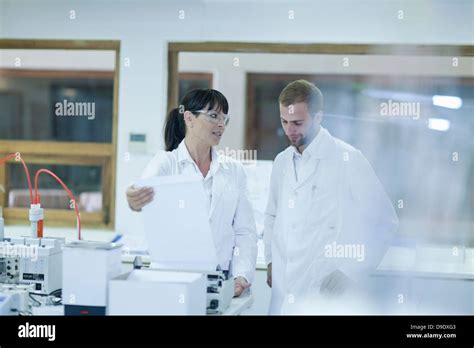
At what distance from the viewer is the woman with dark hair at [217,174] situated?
1797 mm

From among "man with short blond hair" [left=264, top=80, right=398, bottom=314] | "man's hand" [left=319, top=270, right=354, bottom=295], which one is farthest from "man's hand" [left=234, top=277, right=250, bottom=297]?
"man's hand" [left=319, top=270, right=354, bottom=295]

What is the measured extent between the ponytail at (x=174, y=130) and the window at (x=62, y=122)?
33.3 inches

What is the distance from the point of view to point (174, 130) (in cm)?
193

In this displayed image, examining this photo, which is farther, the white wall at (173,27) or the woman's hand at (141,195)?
the white wall at (173,27)

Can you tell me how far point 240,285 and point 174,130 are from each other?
1.87ft

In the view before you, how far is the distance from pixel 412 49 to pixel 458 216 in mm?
771

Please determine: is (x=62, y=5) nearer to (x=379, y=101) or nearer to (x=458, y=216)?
(x=379, y=101)

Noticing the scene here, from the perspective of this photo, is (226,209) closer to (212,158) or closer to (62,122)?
(212,158)

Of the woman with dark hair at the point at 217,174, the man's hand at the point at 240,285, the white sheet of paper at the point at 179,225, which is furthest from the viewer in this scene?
the woman with dark hair at the point at 217,174

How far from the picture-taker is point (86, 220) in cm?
273

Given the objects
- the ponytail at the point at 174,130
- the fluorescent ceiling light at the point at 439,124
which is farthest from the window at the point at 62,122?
the fluorescent ceiling light at the point at 439,124
